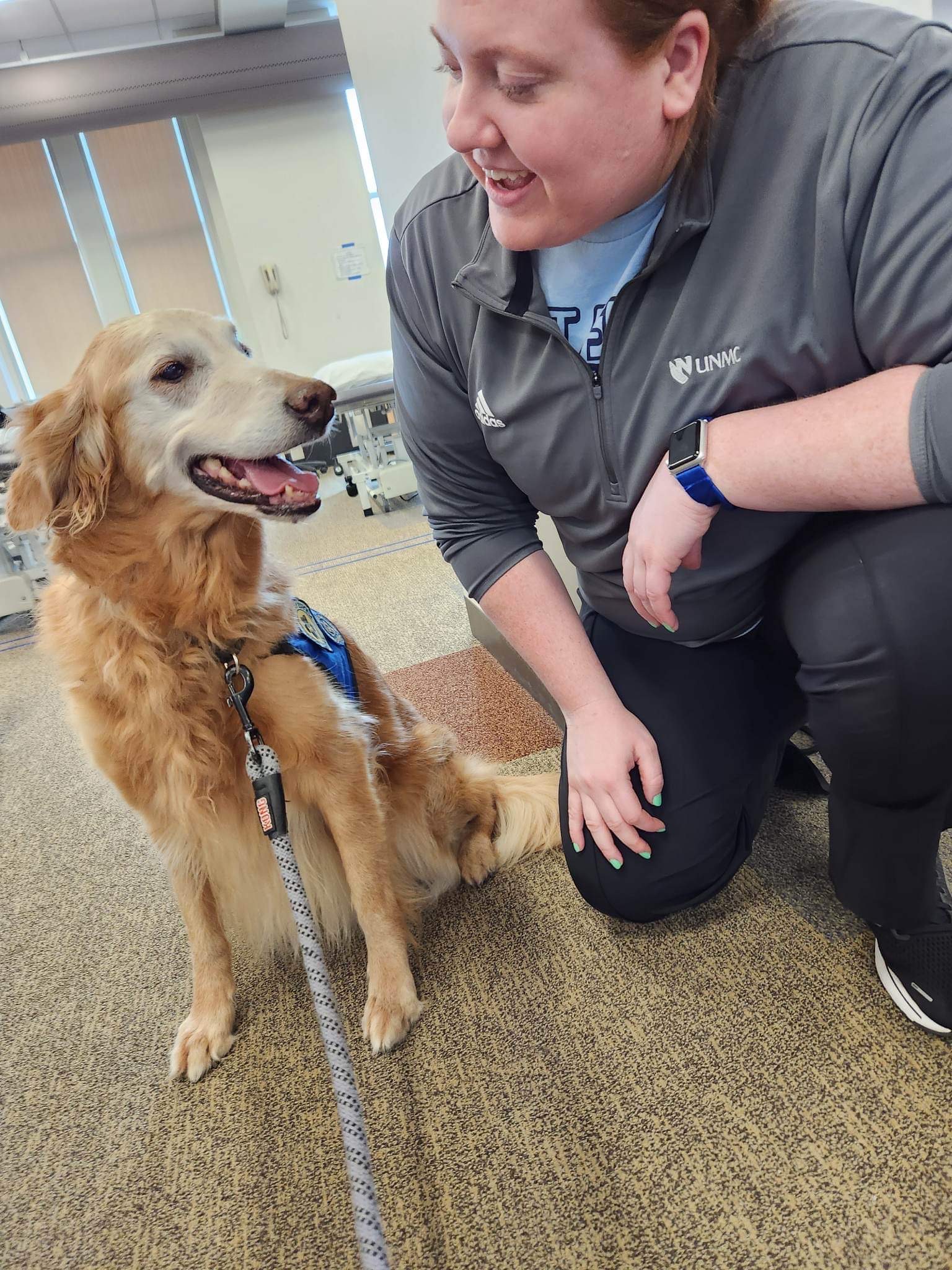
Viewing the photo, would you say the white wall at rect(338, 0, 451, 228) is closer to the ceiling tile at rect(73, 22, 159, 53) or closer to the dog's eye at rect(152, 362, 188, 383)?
the dog's eye at rect(152, 362, 188, 383)

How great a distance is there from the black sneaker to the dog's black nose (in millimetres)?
999

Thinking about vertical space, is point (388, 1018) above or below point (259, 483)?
below

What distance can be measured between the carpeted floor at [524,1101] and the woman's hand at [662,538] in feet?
1.61

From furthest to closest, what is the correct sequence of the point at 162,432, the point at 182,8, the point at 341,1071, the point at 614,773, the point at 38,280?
the point at 38,280, the point at 182,8, the point at 162,432, the point at 614,773, the point at 341,1071

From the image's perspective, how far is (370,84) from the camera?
2.67m

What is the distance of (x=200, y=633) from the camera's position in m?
1.07

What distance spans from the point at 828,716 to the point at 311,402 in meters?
0.82

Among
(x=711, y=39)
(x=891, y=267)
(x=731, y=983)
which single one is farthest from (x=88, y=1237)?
(x=711, y=39)

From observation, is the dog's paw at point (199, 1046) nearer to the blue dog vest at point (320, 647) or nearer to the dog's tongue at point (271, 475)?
the blue dog vest at point (320, 647)

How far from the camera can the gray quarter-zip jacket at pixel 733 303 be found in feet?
2.24

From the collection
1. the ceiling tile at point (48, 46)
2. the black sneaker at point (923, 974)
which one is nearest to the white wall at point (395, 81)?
the black sneaker at point (923, 974)

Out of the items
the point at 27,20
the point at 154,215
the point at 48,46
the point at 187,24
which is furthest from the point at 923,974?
the point at 154,215

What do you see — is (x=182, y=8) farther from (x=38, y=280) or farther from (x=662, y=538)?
(x=662, y=538)

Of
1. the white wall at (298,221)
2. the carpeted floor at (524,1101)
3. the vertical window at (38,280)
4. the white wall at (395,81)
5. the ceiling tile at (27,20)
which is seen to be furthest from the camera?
the vertical window at (38,280)
